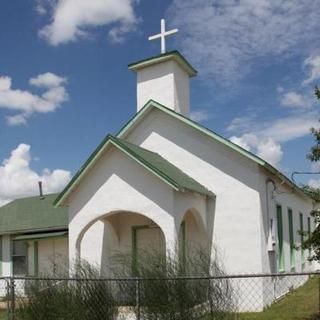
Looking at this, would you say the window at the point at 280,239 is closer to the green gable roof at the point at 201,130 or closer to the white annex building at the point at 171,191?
the white annex building at the point at 171,191

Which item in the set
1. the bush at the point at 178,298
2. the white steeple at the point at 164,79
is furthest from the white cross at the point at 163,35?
the bush at the point at 178,298

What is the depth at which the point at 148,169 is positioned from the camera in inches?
548

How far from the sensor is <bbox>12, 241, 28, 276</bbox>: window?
21516 mm

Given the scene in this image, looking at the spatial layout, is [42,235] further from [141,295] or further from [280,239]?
[141,295]

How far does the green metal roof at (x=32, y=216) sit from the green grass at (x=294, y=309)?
8881 mm

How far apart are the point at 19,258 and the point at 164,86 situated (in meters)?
9.78

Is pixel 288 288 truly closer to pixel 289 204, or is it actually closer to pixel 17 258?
pixel 289 204

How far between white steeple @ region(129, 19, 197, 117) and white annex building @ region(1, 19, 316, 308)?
4 centimetres

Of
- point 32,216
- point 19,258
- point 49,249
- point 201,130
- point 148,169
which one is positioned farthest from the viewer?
point 32,216

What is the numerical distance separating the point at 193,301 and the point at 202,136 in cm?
801

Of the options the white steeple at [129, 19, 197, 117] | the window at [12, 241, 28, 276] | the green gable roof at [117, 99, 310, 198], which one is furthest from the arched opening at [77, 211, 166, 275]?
the window at [12, 241, 28, 276]

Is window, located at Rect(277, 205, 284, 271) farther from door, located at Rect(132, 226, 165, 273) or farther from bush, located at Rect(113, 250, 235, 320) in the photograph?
bush, located at Rect(113, 250, 235, 320)

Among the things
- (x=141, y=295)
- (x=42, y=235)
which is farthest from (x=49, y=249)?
(x=141, y=295)

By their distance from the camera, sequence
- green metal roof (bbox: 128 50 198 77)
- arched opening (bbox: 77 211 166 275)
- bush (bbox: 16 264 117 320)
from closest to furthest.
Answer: bush (bbox: 16 264 117 320) < arched opening (bbox: 77 211 166 275) < green metal roof (bbox: 128 50 198 77)
